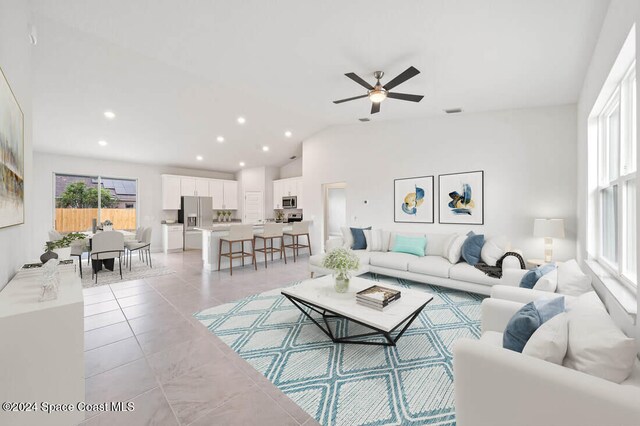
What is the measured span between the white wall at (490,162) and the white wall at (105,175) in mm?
5566

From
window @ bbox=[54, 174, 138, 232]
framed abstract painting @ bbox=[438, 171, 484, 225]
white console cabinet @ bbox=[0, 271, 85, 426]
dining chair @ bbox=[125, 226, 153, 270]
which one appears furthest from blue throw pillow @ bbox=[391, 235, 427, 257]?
window @ bbox=[54, 174, 138, 232]

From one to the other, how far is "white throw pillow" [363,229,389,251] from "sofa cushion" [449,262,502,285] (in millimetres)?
1365

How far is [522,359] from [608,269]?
186 centimetres

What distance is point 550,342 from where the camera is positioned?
1.13m

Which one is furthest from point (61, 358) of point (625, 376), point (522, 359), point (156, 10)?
point (156, 10)

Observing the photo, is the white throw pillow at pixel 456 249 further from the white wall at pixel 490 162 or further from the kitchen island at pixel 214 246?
the kitchen island at pixel 214 246

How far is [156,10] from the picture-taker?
2.32 meters

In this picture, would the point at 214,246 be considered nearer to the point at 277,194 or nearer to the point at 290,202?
the point at 290,202

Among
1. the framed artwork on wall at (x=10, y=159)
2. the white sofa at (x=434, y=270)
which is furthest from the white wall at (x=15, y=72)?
the white sofa at (x=434, y=270)

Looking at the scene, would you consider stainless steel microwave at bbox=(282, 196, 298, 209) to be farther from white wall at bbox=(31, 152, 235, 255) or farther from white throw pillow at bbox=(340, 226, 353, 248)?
white throw pillow at bbox=(340, 226, 353, 248)

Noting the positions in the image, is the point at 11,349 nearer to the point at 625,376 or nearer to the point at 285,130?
the point at 625,376

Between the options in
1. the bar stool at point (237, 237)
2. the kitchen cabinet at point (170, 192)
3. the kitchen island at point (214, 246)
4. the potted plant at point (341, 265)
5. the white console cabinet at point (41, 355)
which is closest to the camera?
the white console cabinet at point (41, 355)

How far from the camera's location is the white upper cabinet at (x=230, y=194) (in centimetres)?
871

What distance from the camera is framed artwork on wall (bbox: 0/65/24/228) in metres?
1.49
